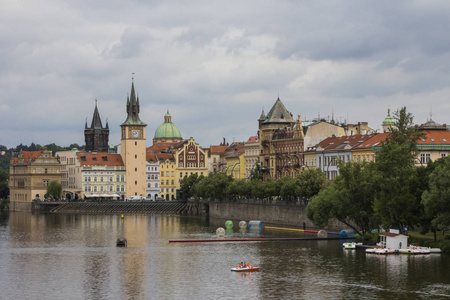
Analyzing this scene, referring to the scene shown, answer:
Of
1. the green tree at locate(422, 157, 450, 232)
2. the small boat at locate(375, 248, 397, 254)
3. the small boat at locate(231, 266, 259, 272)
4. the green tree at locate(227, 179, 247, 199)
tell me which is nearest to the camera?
the small boat at locate(231, 266, 259, 272)

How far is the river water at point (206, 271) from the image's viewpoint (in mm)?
70938

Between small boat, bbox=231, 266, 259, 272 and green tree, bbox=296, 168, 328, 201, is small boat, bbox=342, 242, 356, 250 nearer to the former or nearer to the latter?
small boat, bbox=231, 266, 259, 272

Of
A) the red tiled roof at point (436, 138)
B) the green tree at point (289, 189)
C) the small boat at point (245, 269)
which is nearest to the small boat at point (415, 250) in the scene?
the small boat at point (245, 269)

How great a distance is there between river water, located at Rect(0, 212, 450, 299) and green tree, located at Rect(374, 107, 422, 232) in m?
5.35

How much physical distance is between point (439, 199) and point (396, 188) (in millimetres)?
8048

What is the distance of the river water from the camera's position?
233 feet

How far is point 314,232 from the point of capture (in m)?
121

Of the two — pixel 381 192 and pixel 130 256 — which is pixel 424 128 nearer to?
pixel 381 192

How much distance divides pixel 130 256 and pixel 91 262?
6218 mm

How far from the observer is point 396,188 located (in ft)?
309

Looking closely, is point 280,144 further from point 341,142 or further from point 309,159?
point 341,142

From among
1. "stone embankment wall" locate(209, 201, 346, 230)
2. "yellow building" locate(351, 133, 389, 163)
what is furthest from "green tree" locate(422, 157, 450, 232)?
"yellow building" locate(351, 133, 389, 163)

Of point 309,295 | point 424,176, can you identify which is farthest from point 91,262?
point 424,176

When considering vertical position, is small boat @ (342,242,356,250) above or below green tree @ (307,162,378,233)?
below
